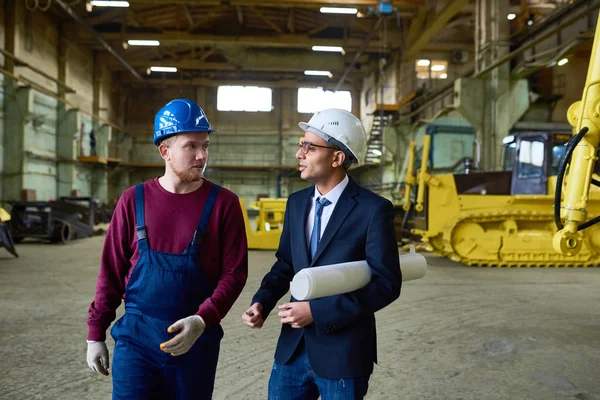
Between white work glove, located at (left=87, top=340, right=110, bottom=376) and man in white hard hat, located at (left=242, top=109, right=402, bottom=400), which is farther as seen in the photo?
white work glove, located at (left=87, top=340, right=110, bottom=376)

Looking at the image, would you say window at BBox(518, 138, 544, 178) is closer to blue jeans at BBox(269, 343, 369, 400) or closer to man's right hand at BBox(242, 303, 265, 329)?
blue jeans at BBox(269, 343, 369, 400)

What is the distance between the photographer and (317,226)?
2096 mm

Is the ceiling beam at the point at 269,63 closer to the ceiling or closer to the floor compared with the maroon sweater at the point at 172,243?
closer to the ceiling

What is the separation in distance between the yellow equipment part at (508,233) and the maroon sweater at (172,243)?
894cm

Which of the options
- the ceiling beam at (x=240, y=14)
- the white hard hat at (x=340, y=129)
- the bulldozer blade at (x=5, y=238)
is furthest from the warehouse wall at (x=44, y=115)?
the white hard hat at (x=340, y=129)

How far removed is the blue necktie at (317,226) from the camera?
2.08 m

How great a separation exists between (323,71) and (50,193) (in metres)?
16.5

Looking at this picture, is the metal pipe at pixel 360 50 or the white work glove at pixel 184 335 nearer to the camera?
the white work glove at pixel 184 335

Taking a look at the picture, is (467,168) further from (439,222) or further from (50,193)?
(50,193)

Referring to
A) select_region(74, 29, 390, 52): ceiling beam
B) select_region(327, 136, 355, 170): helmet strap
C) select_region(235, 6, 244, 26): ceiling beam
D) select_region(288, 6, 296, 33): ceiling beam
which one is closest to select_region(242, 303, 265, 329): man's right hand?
select_region(327, 136, 355, 170): helmet strap

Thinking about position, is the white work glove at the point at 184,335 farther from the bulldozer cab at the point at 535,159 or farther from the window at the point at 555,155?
the window at the point at 555,155

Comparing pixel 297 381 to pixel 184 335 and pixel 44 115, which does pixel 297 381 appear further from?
pixel 44 115

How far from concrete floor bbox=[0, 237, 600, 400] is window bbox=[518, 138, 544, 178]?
9.57ft

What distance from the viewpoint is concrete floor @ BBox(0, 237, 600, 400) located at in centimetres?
367
